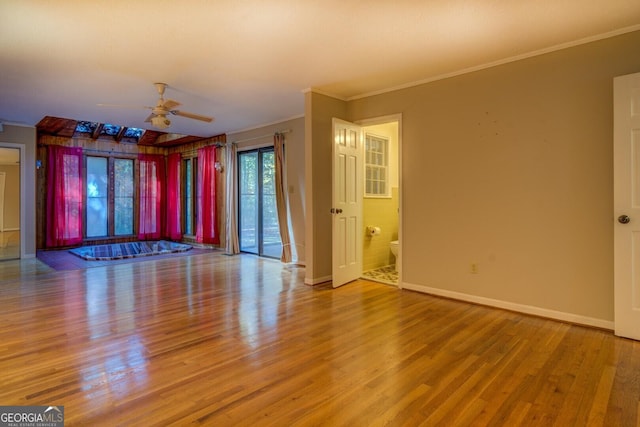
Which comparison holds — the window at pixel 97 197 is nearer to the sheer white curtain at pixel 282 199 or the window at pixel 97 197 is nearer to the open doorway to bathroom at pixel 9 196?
the open doorway to bathroom at pixel 9 196

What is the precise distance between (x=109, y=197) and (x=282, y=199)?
5.10 meters

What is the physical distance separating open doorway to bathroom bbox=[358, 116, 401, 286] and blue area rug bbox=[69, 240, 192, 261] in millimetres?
4395

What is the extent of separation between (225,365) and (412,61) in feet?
10.9

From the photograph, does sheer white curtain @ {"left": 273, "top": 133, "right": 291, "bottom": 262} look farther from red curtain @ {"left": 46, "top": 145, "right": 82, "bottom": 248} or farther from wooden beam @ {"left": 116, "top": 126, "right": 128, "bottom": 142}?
red curtain @ {"left": 46, "top": 145, "right": 82, "bottom": 248}

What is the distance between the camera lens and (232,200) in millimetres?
7578

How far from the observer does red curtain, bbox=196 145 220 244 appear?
26.6 feet

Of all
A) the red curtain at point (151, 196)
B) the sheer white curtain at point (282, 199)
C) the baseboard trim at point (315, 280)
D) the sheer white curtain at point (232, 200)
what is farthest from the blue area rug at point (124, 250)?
the baseboard trim at point (315, 280)

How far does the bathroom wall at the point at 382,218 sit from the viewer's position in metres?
5.55

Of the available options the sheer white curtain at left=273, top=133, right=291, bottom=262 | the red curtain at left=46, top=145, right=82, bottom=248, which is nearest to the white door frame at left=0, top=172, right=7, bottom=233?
the red curtain at left=46, top=145, right=82, bottom=248

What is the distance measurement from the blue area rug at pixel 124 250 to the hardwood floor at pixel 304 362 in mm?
2557

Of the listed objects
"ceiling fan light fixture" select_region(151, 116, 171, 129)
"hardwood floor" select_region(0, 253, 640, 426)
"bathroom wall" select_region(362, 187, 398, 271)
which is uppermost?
"ceiling fan light fixture" select_region(151, 116, 171, 129)

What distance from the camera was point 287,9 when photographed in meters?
2.69

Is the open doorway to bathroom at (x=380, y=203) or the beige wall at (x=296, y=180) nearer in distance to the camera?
the open doorway to bathroom at (x=380, y=203)

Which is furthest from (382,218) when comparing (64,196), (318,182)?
(64,196)
